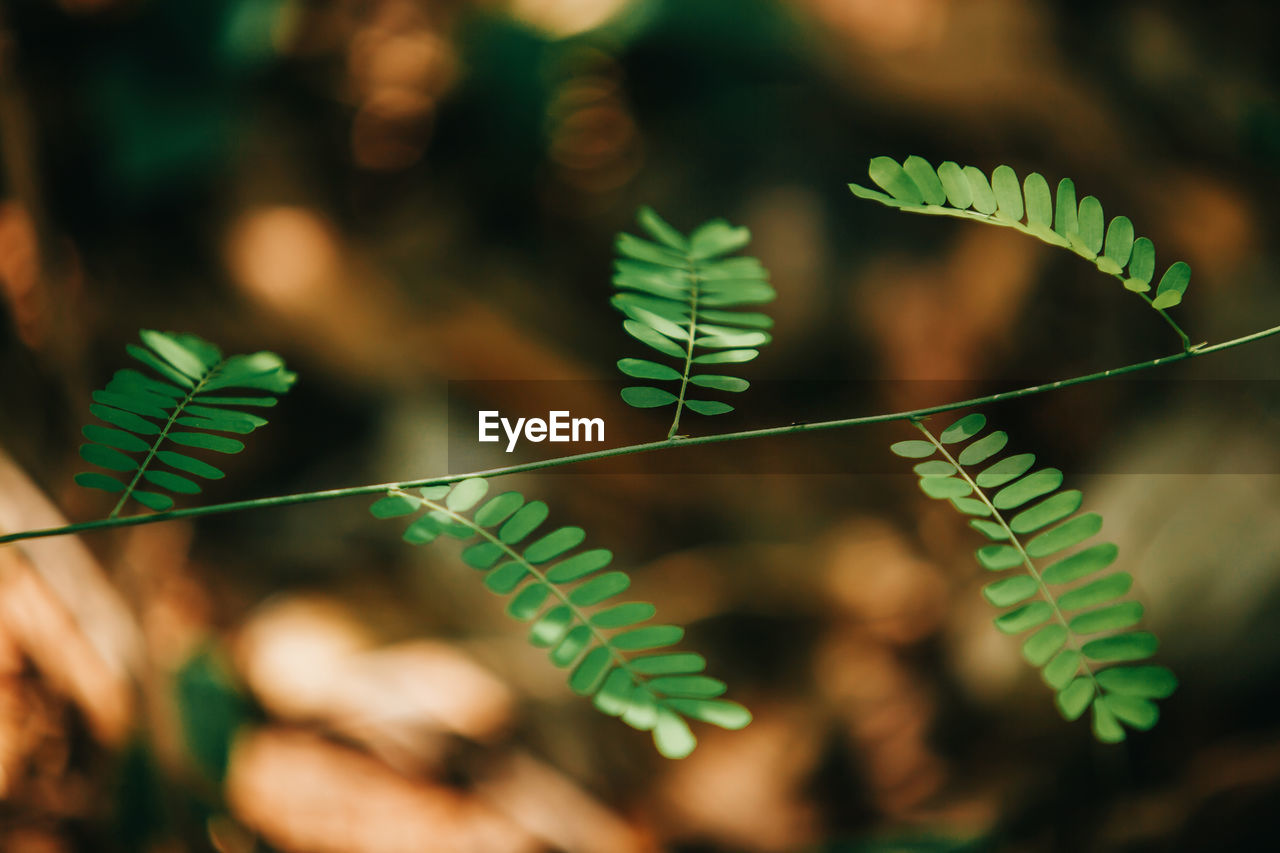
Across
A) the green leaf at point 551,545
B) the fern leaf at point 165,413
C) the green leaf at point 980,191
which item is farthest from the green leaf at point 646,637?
the green leaf at point 980,191

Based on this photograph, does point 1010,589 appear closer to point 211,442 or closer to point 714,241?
point 714,241

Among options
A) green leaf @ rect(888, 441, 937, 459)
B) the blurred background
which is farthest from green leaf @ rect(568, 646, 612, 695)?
the blurred background

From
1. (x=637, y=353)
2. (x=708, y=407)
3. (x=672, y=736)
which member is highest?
(x=637, y=353)

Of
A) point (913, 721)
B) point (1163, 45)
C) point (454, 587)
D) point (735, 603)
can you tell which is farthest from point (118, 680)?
point (1163, 45)

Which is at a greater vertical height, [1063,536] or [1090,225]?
[1090,225]

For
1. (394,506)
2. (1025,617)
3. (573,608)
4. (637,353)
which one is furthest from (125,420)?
(637,353)

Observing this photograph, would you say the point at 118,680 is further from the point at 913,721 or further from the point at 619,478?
the point at 913,721

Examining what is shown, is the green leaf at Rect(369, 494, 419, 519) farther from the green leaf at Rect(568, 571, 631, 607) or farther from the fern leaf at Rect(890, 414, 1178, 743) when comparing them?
the fern leaf at Rect(890, 414, 1178, 743)
